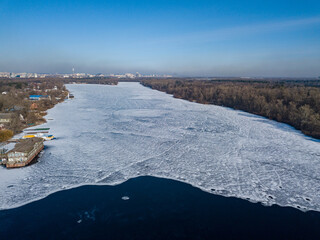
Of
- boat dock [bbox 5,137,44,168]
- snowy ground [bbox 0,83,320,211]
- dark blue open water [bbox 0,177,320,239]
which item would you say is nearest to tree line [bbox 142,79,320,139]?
snowy ground [bbox 0,83,320,211]

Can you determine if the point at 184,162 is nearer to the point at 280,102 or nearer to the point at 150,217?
the point at 150,217

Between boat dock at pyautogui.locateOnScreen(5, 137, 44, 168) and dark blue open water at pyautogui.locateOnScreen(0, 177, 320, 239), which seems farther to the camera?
boat dock at pyautogui.locateOnScreen(5, 137, 44, 168)

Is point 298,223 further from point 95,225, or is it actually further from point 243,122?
point 243,122

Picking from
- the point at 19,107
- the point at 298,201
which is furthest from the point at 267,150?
the point at 19,107

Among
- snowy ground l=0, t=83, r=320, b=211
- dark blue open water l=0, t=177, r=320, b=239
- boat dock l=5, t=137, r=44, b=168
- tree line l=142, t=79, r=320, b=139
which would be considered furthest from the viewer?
tree line l=142, t=79, r=320, b=139

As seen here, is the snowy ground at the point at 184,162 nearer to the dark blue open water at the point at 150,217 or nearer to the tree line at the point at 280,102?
the dark blue open water at the point at 150,217

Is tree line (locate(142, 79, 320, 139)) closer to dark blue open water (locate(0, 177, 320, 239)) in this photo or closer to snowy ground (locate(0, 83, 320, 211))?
snowy ground (locate(0, 83, 320, 211))

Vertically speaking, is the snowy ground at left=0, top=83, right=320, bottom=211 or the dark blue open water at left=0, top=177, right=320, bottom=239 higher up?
the snowy ground at left=0, top=83, right=320, bottom=211

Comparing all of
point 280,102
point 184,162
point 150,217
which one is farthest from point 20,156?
point 280,102
